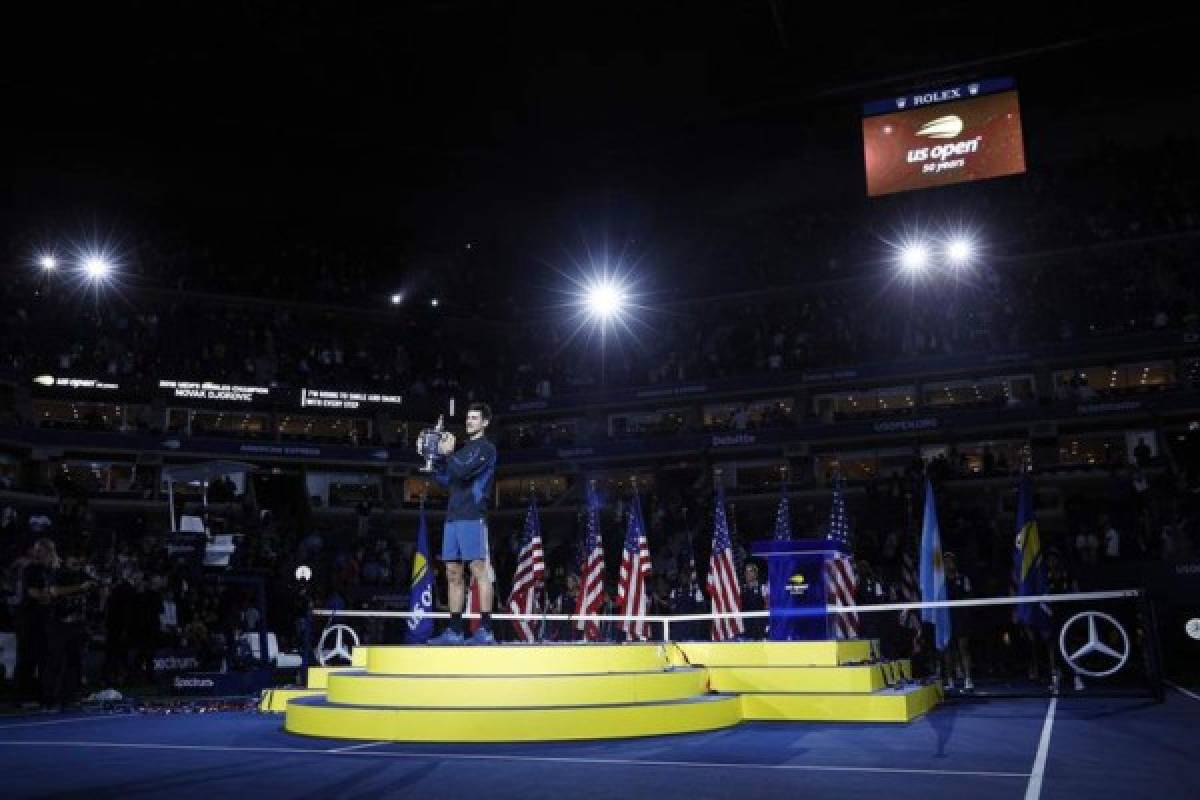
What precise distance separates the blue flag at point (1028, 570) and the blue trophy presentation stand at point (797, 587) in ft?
11.8

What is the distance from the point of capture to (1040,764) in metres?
6.49

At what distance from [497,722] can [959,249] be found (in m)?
34.7

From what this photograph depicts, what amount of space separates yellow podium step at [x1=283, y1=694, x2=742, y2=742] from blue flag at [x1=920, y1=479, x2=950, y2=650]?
17.5 feet

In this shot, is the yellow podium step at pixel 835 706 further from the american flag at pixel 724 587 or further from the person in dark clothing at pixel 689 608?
the person in dark clothing at pixel 689 608

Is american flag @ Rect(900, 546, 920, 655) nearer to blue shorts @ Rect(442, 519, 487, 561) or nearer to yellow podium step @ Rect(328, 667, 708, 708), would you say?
yellow podium step @ Rect(328, 667, 708, 708)

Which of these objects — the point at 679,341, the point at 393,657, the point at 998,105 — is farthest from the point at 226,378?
the point at 393,657

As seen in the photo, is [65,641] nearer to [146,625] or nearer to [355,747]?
[146,625]

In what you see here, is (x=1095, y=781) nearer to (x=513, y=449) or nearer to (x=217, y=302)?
(x=513, y=449)

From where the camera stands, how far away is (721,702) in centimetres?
912

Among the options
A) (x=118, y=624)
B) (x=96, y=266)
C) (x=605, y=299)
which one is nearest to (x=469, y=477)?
(x=118, y=624)

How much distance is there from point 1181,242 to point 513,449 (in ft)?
91.8

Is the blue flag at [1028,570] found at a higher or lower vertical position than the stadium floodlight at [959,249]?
lower

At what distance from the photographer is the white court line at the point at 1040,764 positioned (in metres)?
5.35

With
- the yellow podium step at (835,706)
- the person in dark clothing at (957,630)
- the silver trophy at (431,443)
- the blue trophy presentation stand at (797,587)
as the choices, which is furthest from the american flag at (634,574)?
the silver trophy at (431,443)
